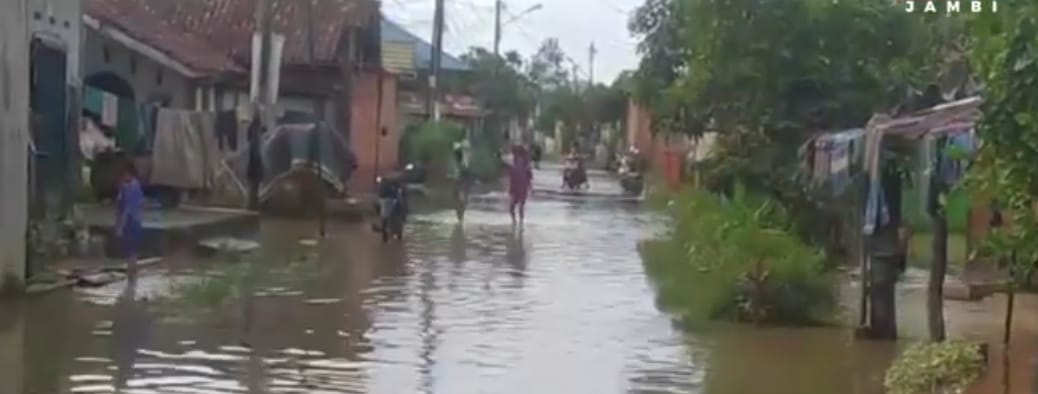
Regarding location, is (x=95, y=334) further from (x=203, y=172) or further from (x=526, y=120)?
(x=526, y=120)

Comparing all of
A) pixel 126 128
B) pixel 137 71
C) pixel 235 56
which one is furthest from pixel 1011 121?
pixel 235 56

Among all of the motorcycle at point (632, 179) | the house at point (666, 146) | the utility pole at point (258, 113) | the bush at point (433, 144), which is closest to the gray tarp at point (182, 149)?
the utility pole at point (258, 113)

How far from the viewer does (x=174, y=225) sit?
27266 millimetres

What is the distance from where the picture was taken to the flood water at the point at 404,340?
1368 cm

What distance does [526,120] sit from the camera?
98125mm

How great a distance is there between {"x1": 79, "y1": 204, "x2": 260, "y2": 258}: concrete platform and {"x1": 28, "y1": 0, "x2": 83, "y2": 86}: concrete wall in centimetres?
203

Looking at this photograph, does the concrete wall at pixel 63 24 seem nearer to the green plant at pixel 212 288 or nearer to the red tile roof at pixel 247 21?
the green plant at pixel 212 288

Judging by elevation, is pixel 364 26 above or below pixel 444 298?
above

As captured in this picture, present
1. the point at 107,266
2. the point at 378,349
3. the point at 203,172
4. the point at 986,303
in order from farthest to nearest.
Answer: the point at 203,172, the point at 107,266, the point at 986,303, the point at 378,349

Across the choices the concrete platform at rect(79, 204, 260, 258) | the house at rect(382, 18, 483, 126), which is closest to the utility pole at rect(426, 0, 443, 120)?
the house at rect(382, 18, 483, 126)

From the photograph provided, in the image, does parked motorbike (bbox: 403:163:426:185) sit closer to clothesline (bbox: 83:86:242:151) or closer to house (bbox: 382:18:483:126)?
house (bbox: 382:18:483:126)

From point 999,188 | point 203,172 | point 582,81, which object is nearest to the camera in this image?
point 999,188

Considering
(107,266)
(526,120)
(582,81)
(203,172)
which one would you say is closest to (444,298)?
(107,266)

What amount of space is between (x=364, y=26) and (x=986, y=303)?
97.7ft
